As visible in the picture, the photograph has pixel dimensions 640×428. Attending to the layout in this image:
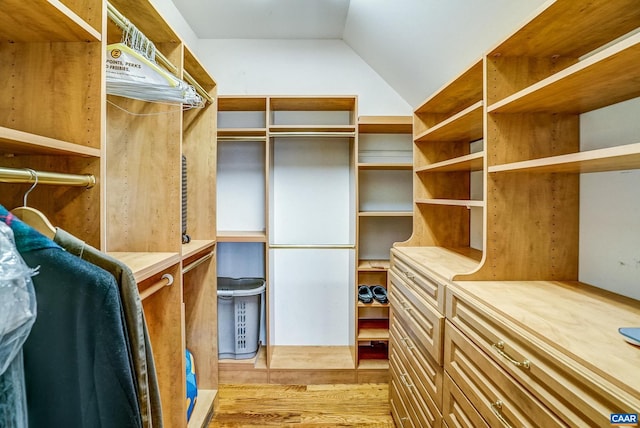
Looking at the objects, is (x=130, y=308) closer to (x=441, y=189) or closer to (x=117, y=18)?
(x=117, y=18)

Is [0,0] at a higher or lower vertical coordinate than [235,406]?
higher

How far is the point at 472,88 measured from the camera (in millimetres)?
1569

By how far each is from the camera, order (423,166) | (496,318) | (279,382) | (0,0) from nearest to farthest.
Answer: (0,0) → (496,318) → (423,166) → (279,382)

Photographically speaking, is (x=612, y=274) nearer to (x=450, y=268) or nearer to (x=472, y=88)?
(x=450, y=268)

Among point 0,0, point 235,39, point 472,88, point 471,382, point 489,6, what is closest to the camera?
point 0,0

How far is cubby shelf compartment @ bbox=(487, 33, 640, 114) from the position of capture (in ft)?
2.33

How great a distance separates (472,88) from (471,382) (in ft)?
4.60

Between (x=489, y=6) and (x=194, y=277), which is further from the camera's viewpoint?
(x=194, y=277)

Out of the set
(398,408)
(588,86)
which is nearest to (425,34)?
(588,86)

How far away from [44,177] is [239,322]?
1792mm

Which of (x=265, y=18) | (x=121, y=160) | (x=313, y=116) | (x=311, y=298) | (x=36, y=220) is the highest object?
(x=265, y=18)

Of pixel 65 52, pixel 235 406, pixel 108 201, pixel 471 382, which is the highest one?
pixel 65 52

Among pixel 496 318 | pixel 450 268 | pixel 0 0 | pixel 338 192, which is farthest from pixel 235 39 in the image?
pixel 496 318

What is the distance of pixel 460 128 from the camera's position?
1619 mm
